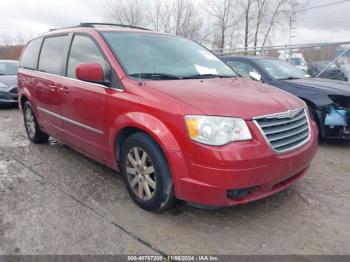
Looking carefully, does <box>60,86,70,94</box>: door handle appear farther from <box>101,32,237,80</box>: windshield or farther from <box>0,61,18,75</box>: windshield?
<box>0,61,18,75</box>: windshield

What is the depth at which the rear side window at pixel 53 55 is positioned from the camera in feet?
14.3

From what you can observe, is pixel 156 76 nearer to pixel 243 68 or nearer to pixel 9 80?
pixel 243 68

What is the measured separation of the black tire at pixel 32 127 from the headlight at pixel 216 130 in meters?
3.55

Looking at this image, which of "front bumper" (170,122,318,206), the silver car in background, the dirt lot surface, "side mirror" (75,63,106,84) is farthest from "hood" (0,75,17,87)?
"front bumper" (170,122,318,206)

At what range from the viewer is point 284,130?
9.55 feet

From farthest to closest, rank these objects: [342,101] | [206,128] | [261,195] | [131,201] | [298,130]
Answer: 1. [342,101]
2. [131,201]
3. [298,130]
4. [261,195]
5. [206,128]

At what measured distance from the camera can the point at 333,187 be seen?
378 cm

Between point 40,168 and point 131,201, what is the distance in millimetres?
1642

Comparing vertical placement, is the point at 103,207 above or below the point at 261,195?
below

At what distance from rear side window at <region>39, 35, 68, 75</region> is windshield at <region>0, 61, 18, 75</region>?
5.87 metres

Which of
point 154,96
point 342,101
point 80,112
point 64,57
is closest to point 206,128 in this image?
point 154,96

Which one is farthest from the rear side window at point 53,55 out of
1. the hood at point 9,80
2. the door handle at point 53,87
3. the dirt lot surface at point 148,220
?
the hood at point 9,80

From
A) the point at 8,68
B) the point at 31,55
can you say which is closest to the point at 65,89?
the point at 31,55

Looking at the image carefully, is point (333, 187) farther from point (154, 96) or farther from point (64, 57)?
point (64, 57)
